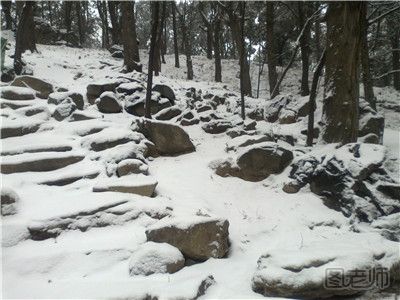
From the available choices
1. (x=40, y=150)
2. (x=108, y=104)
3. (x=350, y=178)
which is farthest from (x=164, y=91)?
(x=350, y=178)

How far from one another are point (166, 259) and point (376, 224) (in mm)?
2990

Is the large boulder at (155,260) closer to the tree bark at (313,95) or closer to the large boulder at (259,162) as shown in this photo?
the large boulder at (259,162)

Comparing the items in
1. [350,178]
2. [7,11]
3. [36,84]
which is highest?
[7,11]

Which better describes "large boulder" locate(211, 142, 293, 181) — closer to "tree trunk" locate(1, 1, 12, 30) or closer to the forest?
the forest

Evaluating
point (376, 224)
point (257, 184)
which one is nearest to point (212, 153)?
point (257, 184)

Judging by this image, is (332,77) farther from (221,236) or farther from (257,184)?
(221,236)

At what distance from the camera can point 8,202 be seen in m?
4.54

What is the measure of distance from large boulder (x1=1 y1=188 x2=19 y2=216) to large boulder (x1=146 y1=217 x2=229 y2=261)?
1799 millimetres

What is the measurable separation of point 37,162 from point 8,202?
1.30 meters

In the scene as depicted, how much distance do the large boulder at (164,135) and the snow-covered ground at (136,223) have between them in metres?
0.22

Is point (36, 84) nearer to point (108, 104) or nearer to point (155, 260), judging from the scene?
point (108, 104)

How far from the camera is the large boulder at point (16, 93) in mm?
8094

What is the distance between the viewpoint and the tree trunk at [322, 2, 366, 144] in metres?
6.11

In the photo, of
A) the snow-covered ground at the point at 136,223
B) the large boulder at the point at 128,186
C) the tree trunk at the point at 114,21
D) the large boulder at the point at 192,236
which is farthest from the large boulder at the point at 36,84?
the tree trunk at the point at 114,21
